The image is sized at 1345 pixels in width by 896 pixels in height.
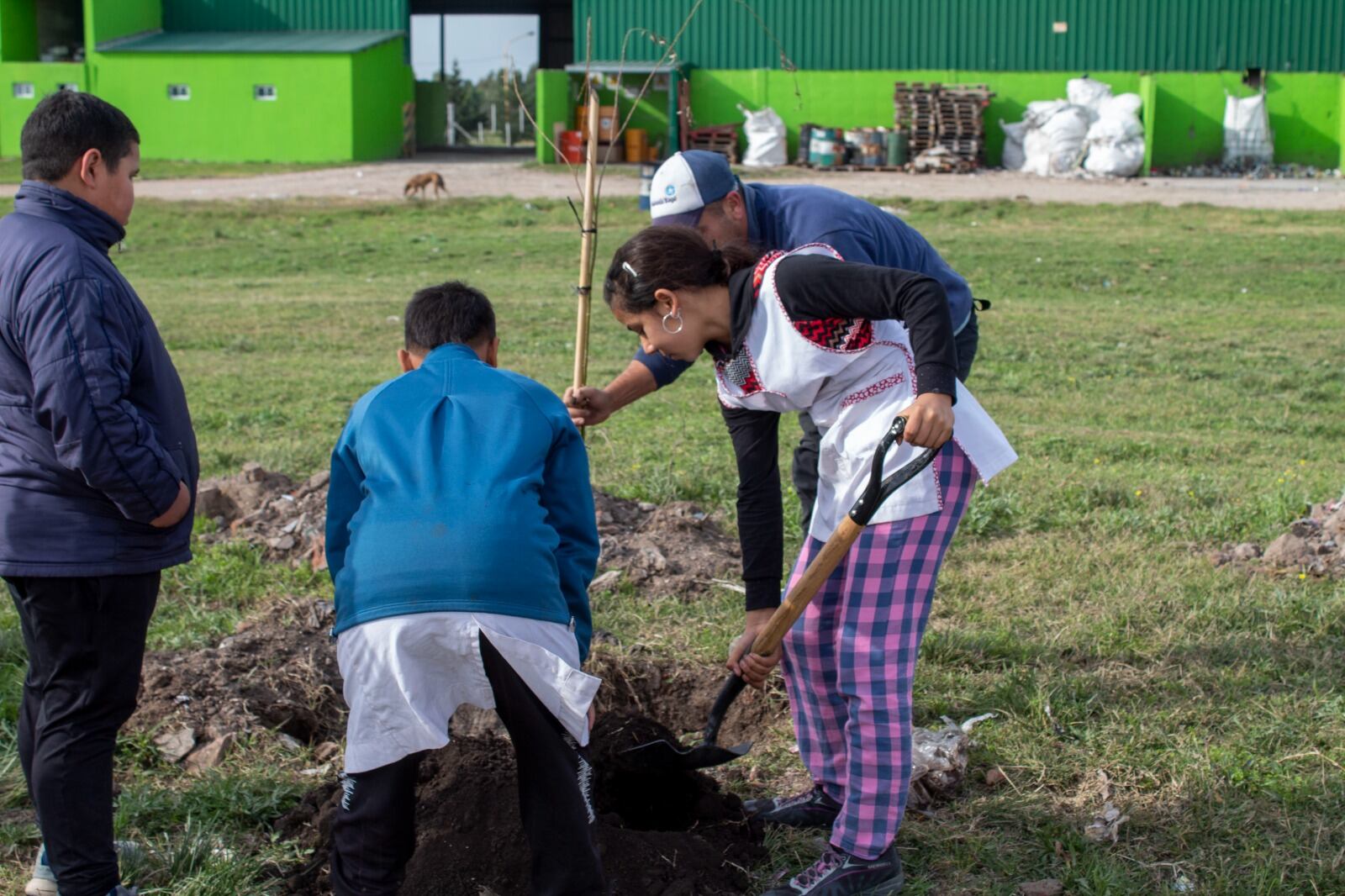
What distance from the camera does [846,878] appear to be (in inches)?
123

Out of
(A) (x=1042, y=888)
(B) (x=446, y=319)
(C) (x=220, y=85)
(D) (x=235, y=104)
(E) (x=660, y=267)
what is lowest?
(A) (x=1042, y=888)

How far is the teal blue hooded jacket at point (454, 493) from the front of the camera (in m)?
2.57

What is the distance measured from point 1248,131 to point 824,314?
3074 centimetres

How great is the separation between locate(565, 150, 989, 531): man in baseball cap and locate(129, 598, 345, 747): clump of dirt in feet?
4.42

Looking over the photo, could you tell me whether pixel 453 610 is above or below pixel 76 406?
below

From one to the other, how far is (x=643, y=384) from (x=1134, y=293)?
11436 mm

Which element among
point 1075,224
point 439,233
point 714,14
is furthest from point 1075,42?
point 439,233

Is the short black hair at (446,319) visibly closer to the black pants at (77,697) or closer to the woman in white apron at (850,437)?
A: the woman in white apron at (850,437)

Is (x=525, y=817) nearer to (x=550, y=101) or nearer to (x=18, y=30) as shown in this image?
(x=550, y=101)

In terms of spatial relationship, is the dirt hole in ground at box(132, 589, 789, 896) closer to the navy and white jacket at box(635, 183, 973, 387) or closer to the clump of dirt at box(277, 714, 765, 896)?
the clump of dirt at box(277, 714, 765, 896)

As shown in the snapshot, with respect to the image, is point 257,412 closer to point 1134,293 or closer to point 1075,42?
point 1134,293

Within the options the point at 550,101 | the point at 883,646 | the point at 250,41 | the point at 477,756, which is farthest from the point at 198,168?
the point at 883,646

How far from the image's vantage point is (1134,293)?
13.9 meters

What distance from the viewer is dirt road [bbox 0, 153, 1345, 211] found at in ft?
77.0
